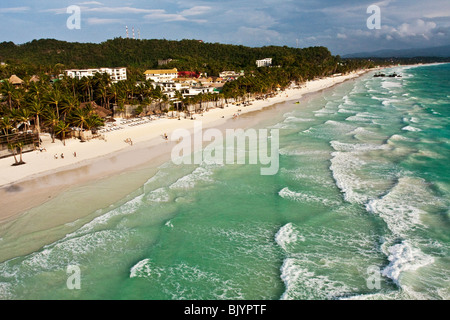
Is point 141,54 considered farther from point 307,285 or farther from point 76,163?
point 307,285

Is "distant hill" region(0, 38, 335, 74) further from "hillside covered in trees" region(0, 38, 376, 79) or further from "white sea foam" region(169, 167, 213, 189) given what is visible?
"white sea foam" region(169, 167, 213, 189)

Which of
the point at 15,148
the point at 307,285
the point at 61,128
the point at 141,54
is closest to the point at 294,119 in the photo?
the point at 61,128

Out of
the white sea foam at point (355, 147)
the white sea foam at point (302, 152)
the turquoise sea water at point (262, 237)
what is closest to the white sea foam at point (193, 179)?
the turquoise sea water at point (262, 237)

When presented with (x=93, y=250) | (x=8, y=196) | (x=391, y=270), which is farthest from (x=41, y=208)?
(x=391, y=270)

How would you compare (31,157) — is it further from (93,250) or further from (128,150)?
Result: (93,250)

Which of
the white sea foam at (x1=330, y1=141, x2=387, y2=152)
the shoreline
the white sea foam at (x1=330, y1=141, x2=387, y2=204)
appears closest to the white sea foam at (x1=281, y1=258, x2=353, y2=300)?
the white sea foam at (x1=330, y1=141, x2=387, y2=204)

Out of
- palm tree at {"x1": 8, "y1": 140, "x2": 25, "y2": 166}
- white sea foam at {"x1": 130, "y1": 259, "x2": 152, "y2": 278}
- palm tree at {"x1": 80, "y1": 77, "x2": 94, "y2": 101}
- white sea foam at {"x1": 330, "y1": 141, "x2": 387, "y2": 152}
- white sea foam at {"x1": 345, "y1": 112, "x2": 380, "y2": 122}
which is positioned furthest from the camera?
palm tree at {"x1": 80, "y1": 77, "x2": 94, "y2": 101}
